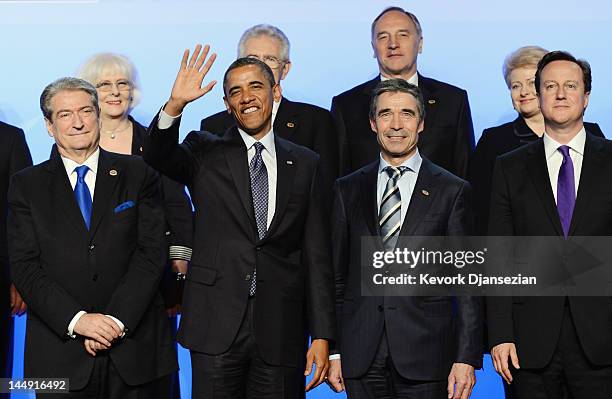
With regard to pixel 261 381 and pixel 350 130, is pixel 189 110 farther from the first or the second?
pixel 261 381

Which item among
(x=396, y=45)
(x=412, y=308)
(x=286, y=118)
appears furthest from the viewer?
(x=396, y=45)

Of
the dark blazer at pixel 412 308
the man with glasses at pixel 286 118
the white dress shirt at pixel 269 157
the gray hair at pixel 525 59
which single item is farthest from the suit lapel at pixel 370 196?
the gray hair at pixel 525 59

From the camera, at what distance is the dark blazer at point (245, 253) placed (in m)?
3.72

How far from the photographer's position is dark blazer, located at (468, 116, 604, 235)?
4.52 metres

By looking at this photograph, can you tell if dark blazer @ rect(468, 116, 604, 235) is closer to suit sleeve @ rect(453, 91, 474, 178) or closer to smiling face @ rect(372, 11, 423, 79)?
suit sleeve @ rect(453, 91, 474, 178)

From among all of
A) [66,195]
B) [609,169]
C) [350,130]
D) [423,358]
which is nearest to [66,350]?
[66,195]

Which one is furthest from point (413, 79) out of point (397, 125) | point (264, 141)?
point (264, 141)

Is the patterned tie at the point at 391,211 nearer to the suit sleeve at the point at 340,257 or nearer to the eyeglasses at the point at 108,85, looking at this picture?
the suit sleeve at the point at 340,257

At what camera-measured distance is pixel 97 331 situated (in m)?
3.69

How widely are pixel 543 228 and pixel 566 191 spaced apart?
17 centimetres

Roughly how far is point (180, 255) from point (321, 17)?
2.01 m

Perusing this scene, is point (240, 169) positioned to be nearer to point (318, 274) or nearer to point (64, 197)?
point (318, 274)

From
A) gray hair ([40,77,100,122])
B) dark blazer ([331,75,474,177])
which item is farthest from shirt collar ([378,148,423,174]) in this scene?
gray hair ([40,77,100,122])

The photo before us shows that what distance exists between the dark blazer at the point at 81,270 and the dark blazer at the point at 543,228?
1.25m
